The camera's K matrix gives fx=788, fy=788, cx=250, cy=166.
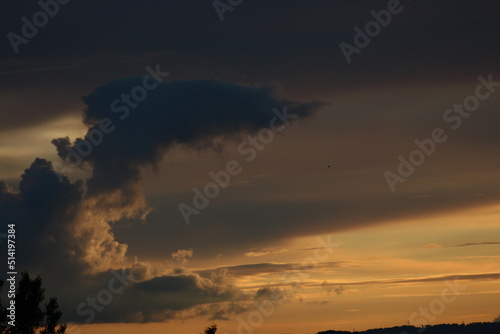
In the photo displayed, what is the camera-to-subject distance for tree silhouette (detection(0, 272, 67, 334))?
489ft

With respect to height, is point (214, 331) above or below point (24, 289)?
below

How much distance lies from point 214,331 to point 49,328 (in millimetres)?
34446

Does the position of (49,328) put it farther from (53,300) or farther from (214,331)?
(214,331)

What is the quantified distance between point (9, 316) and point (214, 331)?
38316 millimetres

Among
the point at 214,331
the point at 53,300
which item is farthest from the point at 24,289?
the point at 214,331

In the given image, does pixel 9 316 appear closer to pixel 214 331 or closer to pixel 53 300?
pixel 53 300

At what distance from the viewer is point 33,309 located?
499ft

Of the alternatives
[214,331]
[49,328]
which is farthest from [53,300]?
[214,331]

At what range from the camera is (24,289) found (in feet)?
504

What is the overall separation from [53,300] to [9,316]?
11073mm

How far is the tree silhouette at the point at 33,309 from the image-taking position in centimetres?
14912

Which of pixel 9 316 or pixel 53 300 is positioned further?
pixel 53 300

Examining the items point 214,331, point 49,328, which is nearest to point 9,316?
point 49,328

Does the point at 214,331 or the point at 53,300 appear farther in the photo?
the point at 53,300
